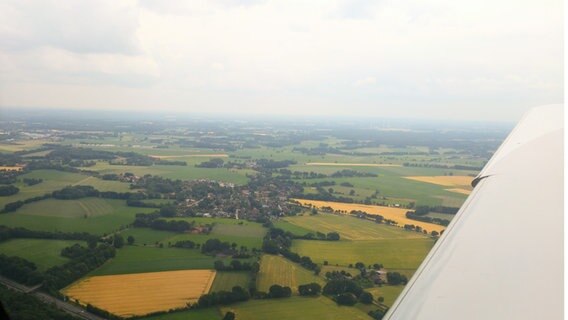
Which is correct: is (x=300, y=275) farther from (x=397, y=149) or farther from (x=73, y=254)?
(x=397, y=149)

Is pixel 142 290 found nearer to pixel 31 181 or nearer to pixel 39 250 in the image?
pixel 39 250

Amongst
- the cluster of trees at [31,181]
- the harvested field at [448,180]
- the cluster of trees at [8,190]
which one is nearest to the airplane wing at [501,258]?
the cluster of trees at [8,190]

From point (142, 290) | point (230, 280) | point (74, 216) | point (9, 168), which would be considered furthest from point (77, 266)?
point (9, 168)

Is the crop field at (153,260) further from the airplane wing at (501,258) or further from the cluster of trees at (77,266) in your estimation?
the airplane wing at (501,258)

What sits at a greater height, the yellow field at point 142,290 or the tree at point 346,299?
the tree at point 346,299

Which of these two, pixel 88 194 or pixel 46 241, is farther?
pixel 88 194

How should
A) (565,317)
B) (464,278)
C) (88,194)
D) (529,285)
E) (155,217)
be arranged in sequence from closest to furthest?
(565,317), (529,285), (464,278), (155,217), (88,194)

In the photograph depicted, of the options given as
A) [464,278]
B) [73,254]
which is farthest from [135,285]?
[464,278]
